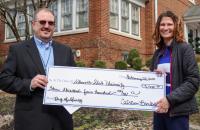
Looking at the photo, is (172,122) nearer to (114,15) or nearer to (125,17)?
(114,15)

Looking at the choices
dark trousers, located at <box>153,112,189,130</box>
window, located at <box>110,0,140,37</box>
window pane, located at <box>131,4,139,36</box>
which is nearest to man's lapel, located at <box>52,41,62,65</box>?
dark trousers, located at <box>153,112,189,130</box>

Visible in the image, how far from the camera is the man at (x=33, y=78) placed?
4.21 metres

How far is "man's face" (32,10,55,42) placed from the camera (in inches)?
169

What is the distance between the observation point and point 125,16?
20.3 meters

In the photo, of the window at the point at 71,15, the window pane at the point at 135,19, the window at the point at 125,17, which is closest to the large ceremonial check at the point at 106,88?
the window at the point at 71,15

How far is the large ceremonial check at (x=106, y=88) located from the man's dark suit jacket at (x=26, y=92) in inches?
7.7

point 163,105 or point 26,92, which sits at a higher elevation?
point 26,92

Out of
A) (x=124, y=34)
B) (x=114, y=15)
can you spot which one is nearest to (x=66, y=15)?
(x=114, y=15)

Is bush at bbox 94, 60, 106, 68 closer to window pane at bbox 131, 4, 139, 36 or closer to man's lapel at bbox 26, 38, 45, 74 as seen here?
window pane at bbox 131, 4, 139, 36

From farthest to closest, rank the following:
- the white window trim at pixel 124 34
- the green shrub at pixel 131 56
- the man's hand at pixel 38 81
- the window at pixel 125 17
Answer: the window at pixel 125 17 < the white window trim at pixel 124 34 < the green shrub at pixel 131 56 < the man's hand at pixel 38 81

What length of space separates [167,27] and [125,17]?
16.1 metres

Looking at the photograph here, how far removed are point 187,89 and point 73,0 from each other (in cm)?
1530

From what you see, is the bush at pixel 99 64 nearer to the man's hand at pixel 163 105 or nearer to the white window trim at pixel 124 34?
the white window trim at pixel 124 34

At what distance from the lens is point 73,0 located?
62.2ft
